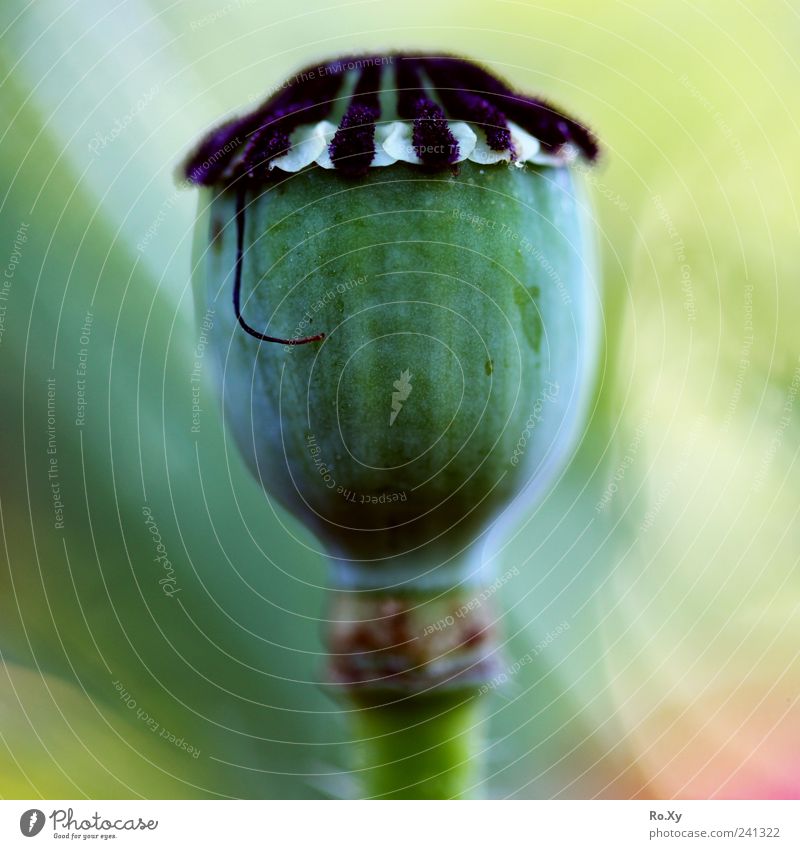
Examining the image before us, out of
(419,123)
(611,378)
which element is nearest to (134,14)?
(419,123)

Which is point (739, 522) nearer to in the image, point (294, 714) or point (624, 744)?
point (624, 744)

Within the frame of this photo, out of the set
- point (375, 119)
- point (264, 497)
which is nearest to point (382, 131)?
point (375, 119)

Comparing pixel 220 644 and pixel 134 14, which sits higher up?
pixel 134 14

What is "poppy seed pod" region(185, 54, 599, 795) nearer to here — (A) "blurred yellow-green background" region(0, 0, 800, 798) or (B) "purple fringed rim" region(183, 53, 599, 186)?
(B) "purple fringed rim" region(183, 53, 599, 186)

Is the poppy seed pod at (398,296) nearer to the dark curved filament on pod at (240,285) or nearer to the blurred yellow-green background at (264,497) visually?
the dark curved filament on pod at (240,285)

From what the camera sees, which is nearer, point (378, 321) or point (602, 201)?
point (378, 321)

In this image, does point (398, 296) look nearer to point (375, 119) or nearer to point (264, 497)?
point (375, 119)

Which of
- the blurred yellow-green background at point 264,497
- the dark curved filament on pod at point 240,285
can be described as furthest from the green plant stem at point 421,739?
the dark curved filament on pod at point 240,285

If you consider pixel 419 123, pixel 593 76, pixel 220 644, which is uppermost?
pixel 593 76
